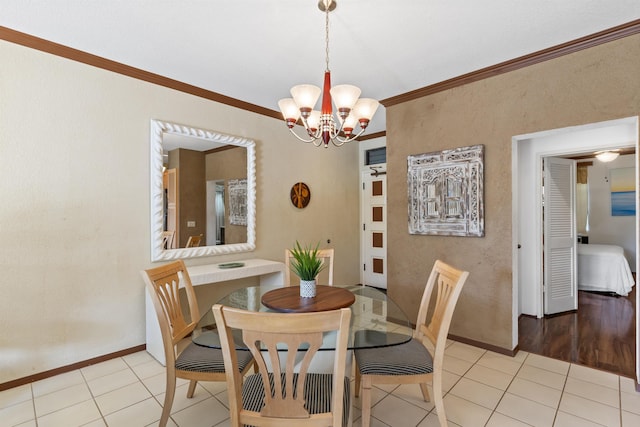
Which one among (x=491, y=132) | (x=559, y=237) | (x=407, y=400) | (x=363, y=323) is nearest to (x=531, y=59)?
(x=491, y=132)

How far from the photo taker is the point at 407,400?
2.15 metres

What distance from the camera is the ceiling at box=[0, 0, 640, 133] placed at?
2061 millimetres

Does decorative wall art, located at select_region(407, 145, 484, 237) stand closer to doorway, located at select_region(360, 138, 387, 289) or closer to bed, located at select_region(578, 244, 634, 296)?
doorway, located at select_region(360, 138, 387, 289)

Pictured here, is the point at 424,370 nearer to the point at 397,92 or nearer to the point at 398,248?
the point at 398,248

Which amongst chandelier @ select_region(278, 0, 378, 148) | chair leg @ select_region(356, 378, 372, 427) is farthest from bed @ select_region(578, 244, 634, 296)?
chair leg @ select_region(356, 378, 372, 427)

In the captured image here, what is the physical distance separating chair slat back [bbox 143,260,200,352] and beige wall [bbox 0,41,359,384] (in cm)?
106

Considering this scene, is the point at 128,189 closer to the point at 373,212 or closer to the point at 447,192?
the point at 447,192

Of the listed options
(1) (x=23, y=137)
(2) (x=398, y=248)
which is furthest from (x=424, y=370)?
(1) (x=23, y=137)

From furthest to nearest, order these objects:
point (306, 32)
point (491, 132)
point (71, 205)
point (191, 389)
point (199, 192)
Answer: point (199, 192) < point (491, 132) < point (71, 205) < point (306, 32) < point (191, 389)

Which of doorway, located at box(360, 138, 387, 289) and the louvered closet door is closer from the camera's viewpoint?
the louvered closet door

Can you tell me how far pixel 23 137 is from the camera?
2.33 m

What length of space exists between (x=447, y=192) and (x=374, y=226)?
2197 mm

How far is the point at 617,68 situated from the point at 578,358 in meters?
2.43

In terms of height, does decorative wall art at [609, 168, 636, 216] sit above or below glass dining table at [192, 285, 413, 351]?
above
